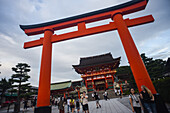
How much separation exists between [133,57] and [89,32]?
2.64m

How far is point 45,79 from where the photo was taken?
4.25 m

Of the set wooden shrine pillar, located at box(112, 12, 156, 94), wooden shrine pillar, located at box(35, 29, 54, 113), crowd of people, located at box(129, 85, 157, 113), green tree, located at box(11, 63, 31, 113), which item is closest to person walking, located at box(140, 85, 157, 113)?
crowd of people, located at box(129, 85, 157, 113)

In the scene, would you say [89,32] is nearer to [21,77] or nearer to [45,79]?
[45,79]

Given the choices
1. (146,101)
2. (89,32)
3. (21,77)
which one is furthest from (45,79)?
(21,77)

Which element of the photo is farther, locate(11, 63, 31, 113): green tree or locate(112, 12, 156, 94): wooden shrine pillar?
locate(11, 63, 31, 113): green tree

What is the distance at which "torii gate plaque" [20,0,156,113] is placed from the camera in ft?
12.2

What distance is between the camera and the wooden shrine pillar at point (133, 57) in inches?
134

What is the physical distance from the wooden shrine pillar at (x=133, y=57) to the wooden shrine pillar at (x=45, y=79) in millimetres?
4070

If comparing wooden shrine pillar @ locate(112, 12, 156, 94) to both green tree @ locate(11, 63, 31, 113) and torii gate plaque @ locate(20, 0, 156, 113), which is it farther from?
green tree @ locate(11, 63, 31, 113)

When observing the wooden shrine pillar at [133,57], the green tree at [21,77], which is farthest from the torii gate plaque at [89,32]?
the green tree at [21,77]

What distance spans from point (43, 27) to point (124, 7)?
17.2ft

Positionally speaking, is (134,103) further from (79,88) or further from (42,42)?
(79,88)

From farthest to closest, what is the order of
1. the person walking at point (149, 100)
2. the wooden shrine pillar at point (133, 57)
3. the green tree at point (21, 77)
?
the green tree at point (21, 77)
the wooden shrine pillar at point (133, 57)
the person walking at point (149, 100)

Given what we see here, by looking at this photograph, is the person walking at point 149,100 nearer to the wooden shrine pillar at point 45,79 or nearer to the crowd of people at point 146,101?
the crowd of people at point 146,101
